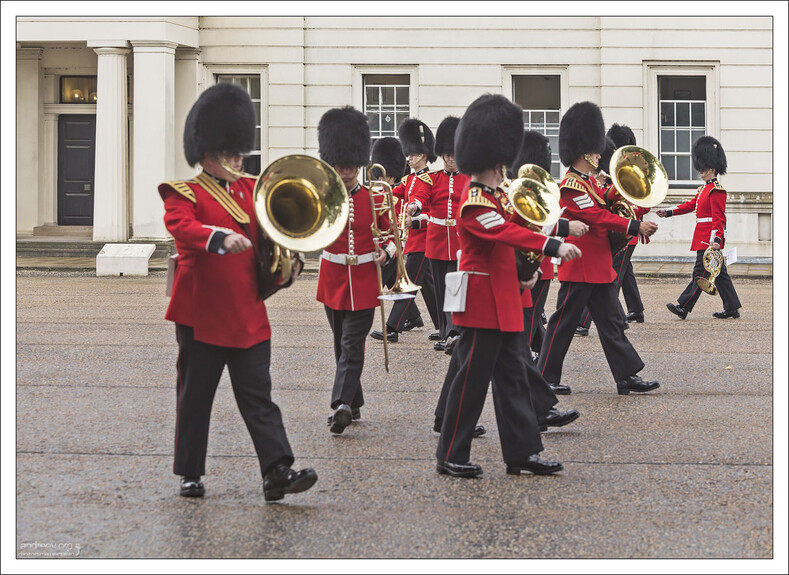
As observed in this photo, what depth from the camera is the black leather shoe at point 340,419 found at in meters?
6.00

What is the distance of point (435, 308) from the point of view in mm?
9648

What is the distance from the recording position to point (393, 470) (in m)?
5.34

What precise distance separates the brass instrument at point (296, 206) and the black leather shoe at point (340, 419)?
1328 millimetres

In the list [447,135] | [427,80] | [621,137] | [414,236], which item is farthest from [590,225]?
[427,80]

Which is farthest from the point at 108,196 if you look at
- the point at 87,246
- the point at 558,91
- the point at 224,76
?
the point at 558,91

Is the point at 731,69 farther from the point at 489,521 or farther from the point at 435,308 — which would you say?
the point at 489,521

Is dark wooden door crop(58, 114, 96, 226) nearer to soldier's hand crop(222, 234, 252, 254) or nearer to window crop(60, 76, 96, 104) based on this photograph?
window crop(60, 76, 96, 104)

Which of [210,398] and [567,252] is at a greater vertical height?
[567,252]

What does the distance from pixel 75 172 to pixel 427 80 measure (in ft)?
21.1

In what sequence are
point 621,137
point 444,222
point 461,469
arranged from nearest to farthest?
point 461,469 < point 444,222 < point 621,137

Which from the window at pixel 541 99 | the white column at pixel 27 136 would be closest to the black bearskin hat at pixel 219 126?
the window at pixel 541 99

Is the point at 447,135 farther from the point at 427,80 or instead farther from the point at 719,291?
the point at 427,80

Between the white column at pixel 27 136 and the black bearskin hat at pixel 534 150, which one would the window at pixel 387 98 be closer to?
the white column at pixel 27 136

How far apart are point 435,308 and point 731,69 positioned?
11.1m
